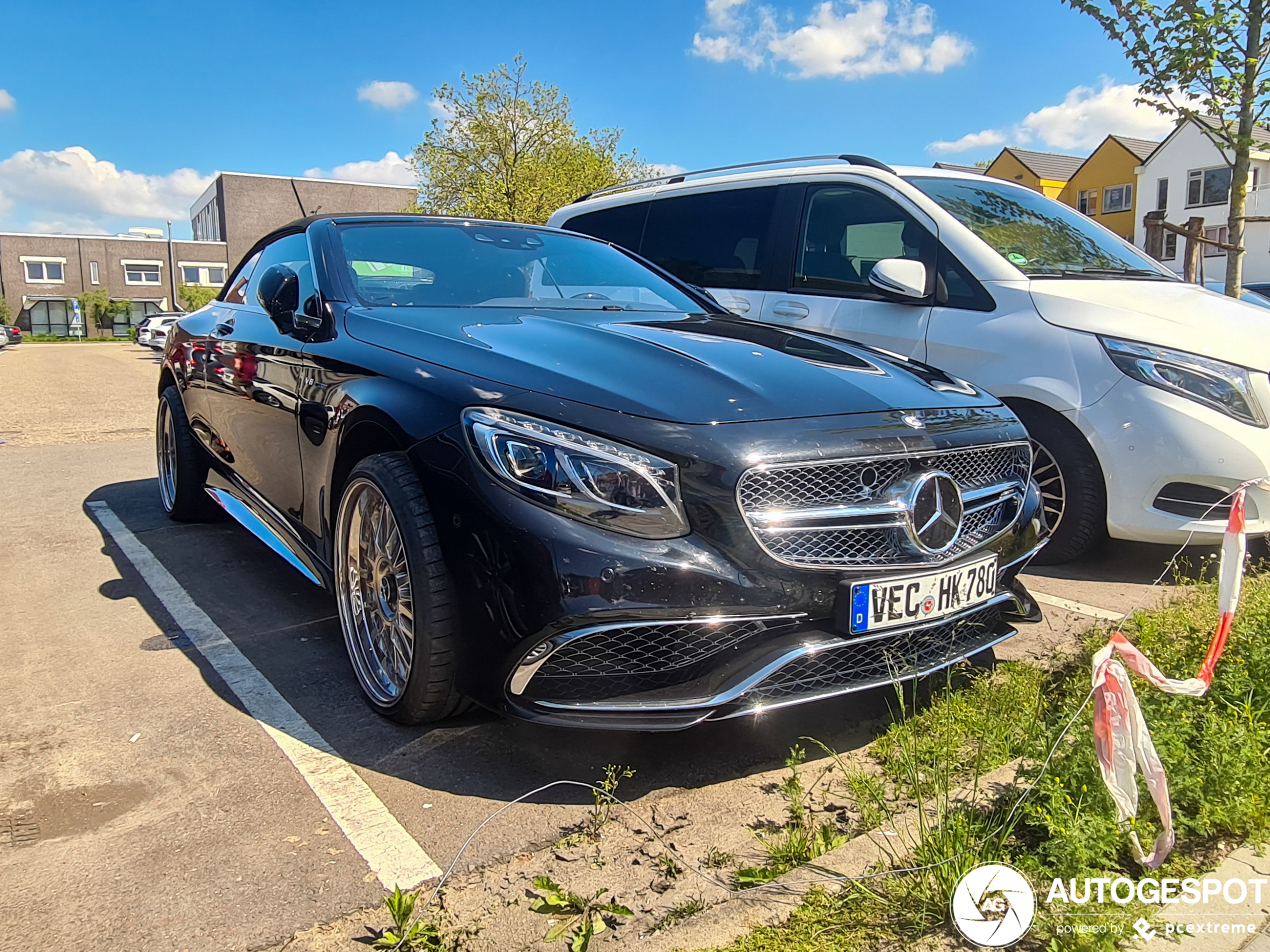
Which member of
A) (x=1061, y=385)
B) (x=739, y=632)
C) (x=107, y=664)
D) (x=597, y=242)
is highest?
(x=597, y=242)

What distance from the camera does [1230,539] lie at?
2.64 meters

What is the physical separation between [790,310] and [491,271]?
2334 millimetres

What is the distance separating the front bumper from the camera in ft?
13.3

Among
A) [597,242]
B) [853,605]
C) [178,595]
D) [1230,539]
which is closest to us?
[853,605]

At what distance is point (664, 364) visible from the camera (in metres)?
2.84

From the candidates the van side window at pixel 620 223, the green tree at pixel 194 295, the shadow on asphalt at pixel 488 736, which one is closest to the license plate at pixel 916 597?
the shadow on asphalt at pixel 488 736

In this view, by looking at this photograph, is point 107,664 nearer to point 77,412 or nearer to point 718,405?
point 718,405

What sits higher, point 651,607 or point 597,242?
point 597,242

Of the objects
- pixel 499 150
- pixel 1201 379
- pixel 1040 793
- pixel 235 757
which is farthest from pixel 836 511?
pixel 499 150

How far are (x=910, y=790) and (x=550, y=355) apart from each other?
1546mm

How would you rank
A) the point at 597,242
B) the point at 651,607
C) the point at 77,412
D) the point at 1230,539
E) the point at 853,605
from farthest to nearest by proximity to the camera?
the point at 77,412
the point at 597,242
the point at 1230,539
the point at 853,605
the point at 651,607

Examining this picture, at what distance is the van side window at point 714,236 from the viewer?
5.91 m

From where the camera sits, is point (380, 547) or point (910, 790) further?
point (380, 547)

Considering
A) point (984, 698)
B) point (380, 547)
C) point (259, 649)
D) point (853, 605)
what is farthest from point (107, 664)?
point (984, 698)
